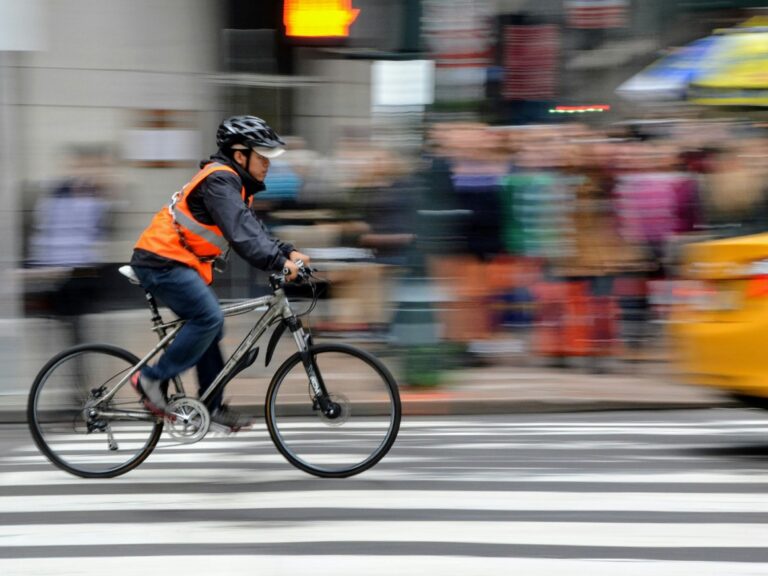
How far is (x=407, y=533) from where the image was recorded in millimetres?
5434

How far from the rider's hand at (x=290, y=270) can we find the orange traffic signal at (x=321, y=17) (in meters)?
7.30

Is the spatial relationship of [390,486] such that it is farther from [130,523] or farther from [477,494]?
[130,523]

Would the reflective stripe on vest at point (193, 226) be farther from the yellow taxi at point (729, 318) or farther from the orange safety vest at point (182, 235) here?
the yellow taxi at point (729, 318)

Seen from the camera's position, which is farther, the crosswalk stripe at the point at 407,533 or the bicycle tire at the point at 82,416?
the bicycle tire at the point at 82,416

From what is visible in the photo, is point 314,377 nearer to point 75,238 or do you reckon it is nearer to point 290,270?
point 290,270

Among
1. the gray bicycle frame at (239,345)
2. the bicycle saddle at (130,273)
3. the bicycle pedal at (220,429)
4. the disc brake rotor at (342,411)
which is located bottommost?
the bicycle pedal at (220,429)

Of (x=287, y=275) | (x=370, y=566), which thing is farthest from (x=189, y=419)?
(x=370, y=566)

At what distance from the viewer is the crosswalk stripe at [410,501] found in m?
5.91

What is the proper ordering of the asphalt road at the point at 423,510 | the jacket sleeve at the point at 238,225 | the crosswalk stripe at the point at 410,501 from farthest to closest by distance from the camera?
the jacket sleeve at the point at 238,225 → the crosswalk stripe at the point at 410,501 → the asphalt road at the point at 423,510

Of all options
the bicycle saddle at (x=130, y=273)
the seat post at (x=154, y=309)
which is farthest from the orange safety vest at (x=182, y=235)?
the seat post at (x=154, y=309)

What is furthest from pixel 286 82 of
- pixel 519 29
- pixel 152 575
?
pixel 152 575

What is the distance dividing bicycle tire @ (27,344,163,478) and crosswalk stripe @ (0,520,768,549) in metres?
1.07

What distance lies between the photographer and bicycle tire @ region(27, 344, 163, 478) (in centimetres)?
673

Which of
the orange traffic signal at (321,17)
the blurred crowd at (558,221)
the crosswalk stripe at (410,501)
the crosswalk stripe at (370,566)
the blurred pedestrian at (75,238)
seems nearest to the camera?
the crosswalk stripe at (370,566)
